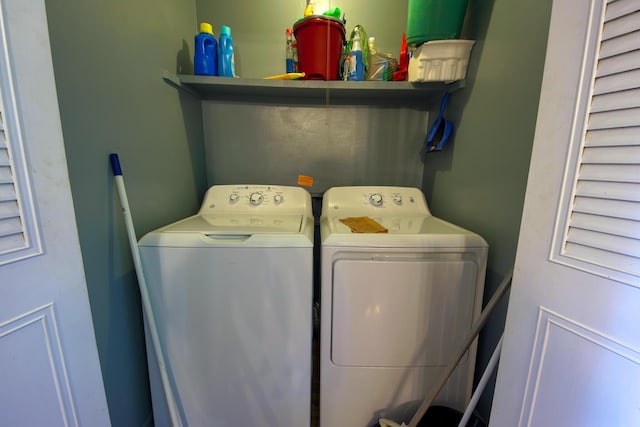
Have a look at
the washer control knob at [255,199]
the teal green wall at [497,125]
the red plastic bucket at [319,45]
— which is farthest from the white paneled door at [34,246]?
the teal green wall at [497,125]

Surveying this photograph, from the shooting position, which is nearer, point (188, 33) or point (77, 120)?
point (77, 120)

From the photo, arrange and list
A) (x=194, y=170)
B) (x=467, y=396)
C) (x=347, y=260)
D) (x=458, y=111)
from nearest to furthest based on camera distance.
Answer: (x=347, y=260) → (x=467, y=396) → (x=458, y=111) → (x=194, y=170)

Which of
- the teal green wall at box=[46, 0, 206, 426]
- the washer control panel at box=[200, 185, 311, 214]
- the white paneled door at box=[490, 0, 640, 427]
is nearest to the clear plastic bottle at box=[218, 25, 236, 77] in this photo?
the teal green wall at box=[46, 0, 206, 426]

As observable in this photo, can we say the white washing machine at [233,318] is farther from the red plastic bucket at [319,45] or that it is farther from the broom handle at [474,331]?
the red plastic bucket at [319,45]

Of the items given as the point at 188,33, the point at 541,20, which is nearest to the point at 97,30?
the point at 188,33

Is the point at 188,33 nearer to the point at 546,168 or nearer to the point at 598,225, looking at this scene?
the point at 546,168

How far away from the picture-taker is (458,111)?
1.36 metres

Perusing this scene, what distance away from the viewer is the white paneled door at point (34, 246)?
0.51 m

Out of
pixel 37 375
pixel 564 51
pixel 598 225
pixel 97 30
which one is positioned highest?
pixel 97 30

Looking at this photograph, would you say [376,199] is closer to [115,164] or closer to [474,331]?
[474,331]

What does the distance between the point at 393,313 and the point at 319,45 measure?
1.42 meters

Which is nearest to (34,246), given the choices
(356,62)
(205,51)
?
(205,51)

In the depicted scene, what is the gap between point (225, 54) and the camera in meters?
1.44

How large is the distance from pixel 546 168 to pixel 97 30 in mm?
1423
